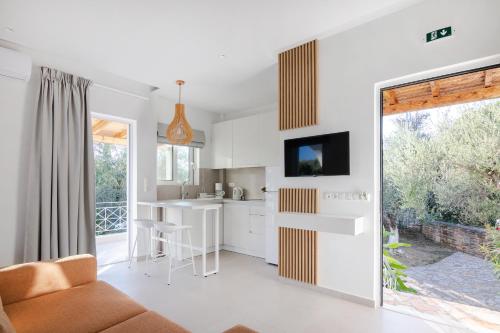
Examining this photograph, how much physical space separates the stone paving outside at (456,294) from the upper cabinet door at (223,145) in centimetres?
345

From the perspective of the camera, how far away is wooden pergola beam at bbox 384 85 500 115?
2257 millimetres

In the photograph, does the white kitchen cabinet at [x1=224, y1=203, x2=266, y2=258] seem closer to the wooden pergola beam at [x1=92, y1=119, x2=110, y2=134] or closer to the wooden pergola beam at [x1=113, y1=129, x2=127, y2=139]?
the wooden pergola beam at [x1=113, y1=129, x2=127, y2=139]

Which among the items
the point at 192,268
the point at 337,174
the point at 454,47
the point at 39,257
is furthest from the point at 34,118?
the point at 454,47

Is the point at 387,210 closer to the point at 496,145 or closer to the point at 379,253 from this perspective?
the point at 379,253

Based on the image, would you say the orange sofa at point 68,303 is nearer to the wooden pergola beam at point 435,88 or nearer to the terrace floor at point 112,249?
the terrace floor at point 112,249

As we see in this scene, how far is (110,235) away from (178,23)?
3380 millimetres

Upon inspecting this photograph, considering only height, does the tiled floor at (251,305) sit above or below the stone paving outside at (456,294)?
below

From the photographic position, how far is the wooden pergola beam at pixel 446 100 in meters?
2.26

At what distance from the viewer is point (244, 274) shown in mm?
Answer: 3672

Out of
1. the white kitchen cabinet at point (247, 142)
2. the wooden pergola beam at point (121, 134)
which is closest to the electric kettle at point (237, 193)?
the white kitchen cabinet at point (247, 142)

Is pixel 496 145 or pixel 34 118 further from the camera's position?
pixel 34 118

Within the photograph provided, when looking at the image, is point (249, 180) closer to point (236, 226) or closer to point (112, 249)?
point (236, 226)

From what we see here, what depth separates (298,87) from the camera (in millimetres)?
3238

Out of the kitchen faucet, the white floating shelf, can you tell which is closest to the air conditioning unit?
the kitchen faucet
